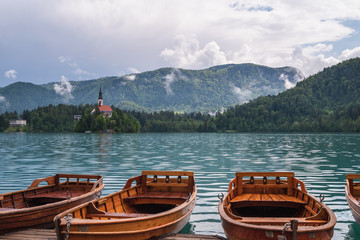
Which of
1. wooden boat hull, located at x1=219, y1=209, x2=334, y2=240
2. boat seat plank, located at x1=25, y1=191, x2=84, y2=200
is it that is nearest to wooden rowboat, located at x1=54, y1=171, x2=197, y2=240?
wooden boat hull, located at x1=219, y1=209, x2=334, y2=240

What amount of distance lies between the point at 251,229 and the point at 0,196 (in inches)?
440

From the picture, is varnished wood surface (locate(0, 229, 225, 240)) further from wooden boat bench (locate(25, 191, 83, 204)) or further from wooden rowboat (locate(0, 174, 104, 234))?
wooden boat bench (locate(25, 191, 83, 204))

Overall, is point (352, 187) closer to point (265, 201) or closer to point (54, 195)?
point (265, 201)

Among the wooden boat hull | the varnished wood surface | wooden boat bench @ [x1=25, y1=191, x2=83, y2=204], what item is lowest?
the varnished wood surface

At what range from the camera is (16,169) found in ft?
143

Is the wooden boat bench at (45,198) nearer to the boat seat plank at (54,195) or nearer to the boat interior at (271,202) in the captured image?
the boat seat plank at (54,195)

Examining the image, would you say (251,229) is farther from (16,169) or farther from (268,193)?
(16,169)

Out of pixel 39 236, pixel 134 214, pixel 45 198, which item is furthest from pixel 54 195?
pixel 134 214

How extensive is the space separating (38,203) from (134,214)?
726cm

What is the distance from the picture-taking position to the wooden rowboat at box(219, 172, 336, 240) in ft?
36.8

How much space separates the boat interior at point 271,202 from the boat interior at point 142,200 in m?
2.38

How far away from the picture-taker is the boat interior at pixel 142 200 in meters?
13.6

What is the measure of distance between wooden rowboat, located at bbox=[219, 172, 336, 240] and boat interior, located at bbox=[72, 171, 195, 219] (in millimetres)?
2557

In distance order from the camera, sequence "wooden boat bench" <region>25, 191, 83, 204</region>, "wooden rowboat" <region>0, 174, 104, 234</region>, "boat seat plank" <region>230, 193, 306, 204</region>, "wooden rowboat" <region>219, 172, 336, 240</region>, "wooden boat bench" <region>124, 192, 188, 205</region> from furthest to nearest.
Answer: "wooden boat bench" <region>25, 191, 83, 204</region> < "wooden boat bench" <region>124, 192, 188, 205</region> < "boat seat plank" <region>230, 193, 306, 204</region> < "wooden rowboat" <region>0, 174, 104, 234</region> < "wooden rowboat" <region>219, 172, 336, 240</region>
